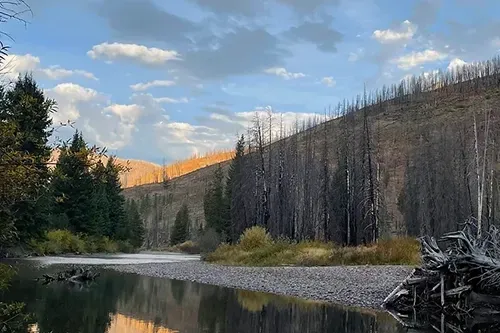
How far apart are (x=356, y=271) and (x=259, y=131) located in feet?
108

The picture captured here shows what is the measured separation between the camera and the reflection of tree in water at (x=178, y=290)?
2080 centimetres

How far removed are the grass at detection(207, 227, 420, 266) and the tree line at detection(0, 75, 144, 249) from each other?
12.0m

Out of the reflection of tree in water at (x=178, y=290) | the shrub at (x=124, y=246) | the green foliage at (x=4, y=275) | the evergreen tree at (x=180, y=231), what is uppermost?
the evergreen tree at (x=180, y=231)

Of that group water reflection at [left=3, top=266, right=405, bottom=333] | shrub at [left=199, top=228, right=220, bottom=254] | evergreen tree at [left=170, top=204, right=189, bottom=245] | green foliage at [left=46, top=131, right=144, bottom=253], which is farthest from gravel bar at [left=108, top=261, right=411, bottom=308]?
evergreen tree at [left=170, top=204, right=189, bottom=245]

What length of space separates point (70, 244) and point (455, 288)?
147 ft

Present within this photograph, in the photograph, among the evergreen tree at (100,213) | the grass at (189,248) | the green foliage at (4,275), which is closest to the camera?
the green foliage at (4,275)

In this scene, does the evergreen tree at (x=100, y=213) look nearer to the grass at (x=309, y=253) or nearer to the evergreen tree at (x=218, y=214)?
the evergreen tree at (x=218, y=214)

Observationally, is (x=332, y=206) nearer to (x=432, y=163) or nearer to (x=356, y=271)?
(x=432, y=163)

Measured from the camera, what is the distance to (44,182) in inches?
317

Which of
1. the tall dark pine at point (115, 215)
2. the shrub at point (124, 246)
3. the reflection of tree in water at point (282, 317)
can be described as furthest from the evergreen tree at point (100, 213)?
the reflection of tree in water at point (282, 317)

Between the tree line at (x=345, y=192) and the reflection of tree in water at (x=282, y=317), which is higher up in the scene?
the tree line at (x=345, y=192)

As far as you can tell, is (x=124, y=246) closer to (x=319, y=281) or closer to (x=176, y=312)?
(x=319, y=281)

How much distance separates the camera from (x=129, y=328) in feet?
46.6

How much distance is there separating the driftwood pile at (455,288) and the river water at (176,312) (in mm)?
1592
